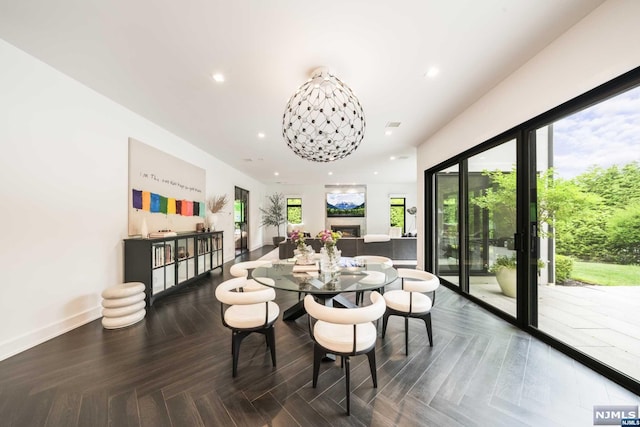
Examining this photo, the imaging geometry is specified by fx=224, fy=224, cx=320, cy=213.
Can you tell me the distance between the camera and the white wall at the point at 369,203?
36.5 ft

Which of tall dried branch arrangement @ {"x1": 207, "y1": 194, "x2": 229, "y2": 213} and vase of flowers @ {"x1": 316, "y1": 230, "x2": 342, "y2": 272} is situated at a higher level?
tall dried branch arrangement @ {"x1": 207, "y1": 194, "x2": 229, "y2": 213}

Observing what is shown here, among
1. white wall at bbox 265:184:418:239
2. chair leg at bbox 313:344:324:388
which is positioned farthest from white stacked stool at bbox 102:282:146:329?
white wall at bbox 265:184:418:239

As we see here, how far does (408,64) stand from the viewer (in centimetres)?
247

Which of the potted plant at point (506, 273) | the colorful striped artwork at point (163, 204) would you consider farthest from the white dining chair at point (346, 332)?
the colorful striped artwork at point (163, 204)

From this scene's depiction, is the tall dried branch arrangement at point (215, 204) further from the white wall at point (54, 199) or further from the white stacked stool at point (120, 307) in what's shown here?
the white stacked stool at point (120, 307)

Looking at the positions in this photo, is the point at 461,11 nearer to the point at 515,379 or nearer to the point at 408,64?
the point at 408,64

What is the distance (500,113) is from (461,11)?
5.40 feet

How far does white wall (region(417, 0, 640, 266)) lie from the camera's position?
1.71 metres

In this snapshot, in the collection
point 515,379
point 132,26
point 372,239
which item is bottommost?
point 515,379

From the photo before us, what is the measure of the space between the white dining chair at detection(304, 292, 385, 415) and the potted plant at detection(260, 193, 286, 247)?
343 inches

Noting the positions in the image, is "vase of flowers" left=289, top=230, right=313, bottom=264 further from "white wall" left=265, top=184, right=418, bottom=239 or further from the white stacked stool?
"white wall" left=265, top=184, right=418, bottom=239

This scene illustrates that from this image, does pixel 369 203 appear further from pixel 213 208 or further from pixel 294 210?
pixel 213 208

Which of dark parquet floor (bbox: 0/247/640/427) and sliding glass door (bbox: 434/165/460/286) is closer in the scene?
dark parquet floor (bbox: 0/247/640/427)

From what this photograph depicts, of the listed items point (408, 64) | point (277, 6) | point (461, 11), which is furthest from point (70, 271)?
point (461, 11)
